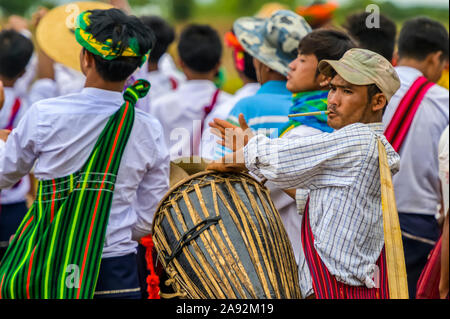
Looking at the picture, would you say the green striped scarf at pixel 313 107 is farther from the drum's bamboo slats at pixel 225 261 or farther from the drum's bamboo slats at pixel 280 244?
the drum's bamboo slats at pixel 225 261

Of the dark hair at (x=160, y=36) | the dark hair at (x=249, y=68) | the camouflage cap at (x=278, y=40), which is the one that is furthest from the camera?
the dark hair at (x=160, y=36)

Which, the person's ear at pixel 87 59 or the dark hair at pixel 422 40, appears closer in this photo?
the person's ear at pixel 87 59

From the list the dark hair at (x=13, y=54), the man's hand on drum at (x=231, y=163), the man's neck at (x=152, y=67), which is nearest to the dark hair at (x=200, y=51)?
the man's neck at (x=152, y=67)

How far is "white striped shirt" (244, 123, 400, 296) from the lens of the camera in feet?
8.98

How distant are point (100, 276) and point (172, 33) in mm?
4317

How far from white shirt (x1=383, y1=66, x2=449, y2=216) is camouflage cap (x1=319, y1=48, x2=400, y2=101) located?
169 centimetres

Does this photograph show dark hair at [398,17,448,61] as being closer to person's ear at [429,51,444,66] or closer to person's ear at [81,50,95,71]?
person's ear at [429,51,444,66]

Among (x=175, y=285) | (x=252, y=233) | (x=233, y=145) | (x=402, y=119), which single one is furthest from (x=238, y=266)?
(x=402, y=119)

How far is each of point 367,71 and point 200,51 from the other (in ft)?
11.6

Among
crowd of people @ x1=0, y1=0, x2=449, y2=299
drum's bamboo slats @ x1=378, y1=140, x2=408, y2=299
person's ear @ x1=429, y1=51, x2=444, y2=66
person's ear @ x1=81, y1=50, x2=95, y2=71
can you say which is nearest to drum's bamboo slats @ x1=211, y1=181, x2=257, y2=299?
A: crowd of people @ x1=0, y1=0, x2=449, y2=299

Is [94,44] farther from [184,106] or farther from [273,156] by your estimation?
[184,106]

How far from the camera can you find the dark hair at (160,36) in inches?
273
